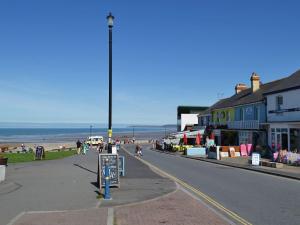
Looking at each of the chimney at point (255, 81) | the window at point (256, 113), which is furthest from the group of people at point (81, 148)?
the chimney at point (255, 81)

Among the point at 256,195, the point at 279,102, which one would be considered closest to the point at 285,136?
the point at 279,102

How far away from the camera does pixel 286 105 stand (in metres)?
34.7

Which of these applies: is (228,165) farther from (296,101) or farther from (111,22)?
(111,22)

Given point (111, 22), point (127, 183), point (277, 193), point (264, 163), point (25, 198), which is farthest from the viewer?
point (264, 163)

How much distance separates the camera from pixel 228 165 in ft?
102

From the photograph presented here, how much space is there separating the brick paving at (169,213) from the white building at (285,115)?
69.3ft

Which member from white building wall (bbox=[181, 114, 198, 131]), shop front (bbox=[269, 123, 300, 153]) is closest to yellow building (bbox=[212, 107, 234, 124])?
shop front (bbox=[269, 123, 300, 153])

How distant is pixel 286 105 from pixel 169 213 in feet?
82.5

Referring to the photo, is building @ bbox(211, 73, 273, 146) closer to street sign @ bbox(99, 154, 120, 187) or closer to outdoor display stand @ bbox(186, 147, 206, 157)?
outdoor display stand @ bbox(186, 147, 206, 157)

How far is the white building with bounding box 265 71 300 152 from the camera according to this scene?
108ft

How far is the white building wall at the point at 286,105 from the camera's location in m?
32.9

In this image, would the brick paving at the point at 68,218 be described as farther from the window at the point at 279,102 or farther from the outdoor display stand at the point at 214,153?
the window at the point at 279,102

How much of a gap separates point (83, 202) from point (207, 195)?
4448 mm

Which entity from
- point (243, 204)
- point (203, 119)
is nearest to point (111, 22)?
point (243, 204)
